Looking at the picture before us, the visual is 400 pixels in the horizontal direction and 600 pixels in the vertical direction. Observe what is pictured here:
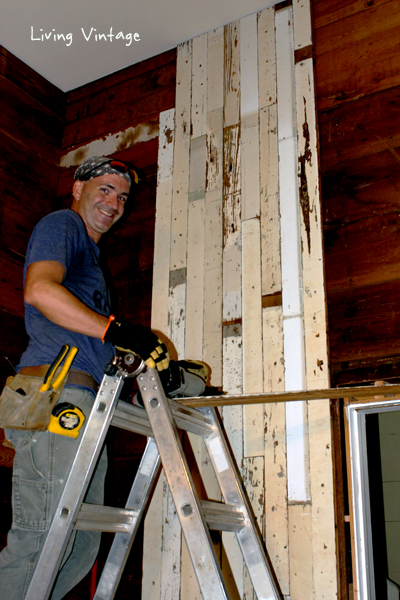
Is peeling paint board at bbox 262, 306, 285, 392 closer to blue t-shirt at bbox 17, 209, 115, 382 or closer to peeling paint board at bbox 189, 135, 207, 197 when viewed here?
blue t-shirt at bbox 17, 209, 115, 382

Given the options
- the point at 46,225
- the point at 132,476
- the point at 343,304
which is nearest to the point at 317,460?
the point at 343,304

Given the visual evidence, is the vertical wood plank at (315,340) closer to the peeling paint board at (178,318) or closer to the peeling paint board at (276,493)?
the peeling paint board at (276,493)

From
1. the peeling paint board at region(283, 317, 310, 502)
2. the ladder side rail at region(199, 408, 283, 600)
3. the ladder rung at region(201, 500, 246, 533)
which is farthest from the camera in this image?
the peeling paint board at region(283, 317, 310, 502)

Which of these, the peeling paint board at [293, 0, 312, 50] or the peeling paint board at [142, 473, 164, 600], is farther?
the peeling paint board at [293, 0, 312, 50]

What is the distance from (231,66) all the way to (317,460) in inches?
73.7

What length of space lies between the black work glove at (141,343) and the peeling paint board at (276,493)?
667 millimetres

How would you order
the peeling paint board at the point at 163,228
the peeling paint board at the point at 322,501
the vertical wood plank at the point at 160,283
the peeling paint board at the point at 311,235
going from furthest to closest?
the peeling paint board at the point at 163,228, the vertical wood plank at the point at 160,283, the peeling paint board at the point at 311,235, the peeling paint board at the point at 322,501

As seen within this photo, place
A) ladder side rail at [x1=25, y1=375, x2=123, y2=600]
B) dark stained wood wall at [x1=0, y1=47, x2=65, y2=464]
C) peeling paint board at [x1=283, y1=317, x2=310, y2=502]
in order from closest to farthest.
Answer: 1. ladder side rail at [x1=25, y1=375, x2=123, y2=600]
2. peeling paint board at [x1=283, y1=317, x2=310, y2=502]
3. dark stained wood wall at [x1=0, y1=47, x2=65, y2=464]

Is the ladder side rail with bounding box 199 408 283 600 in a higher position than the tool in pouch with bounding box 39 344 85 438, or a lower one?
lower

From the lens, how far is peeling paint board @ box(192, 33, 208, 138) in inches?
106

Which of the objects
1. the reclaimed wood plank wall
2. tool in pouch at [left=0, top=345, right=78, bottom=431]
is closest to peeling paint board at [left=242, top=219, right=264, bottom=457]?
the reclaimed wood plank wall

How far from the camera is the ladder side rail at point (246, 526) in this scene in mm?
1658

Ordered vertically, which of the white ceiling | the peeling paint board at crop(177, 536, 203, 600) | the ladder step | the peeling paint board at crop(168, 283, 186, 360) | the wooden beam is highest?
the white ceiling

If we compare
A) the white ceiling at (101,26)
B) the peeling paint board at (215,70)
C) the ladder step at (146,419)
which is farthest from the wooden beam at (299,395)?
the white ceiling at (101,26)
